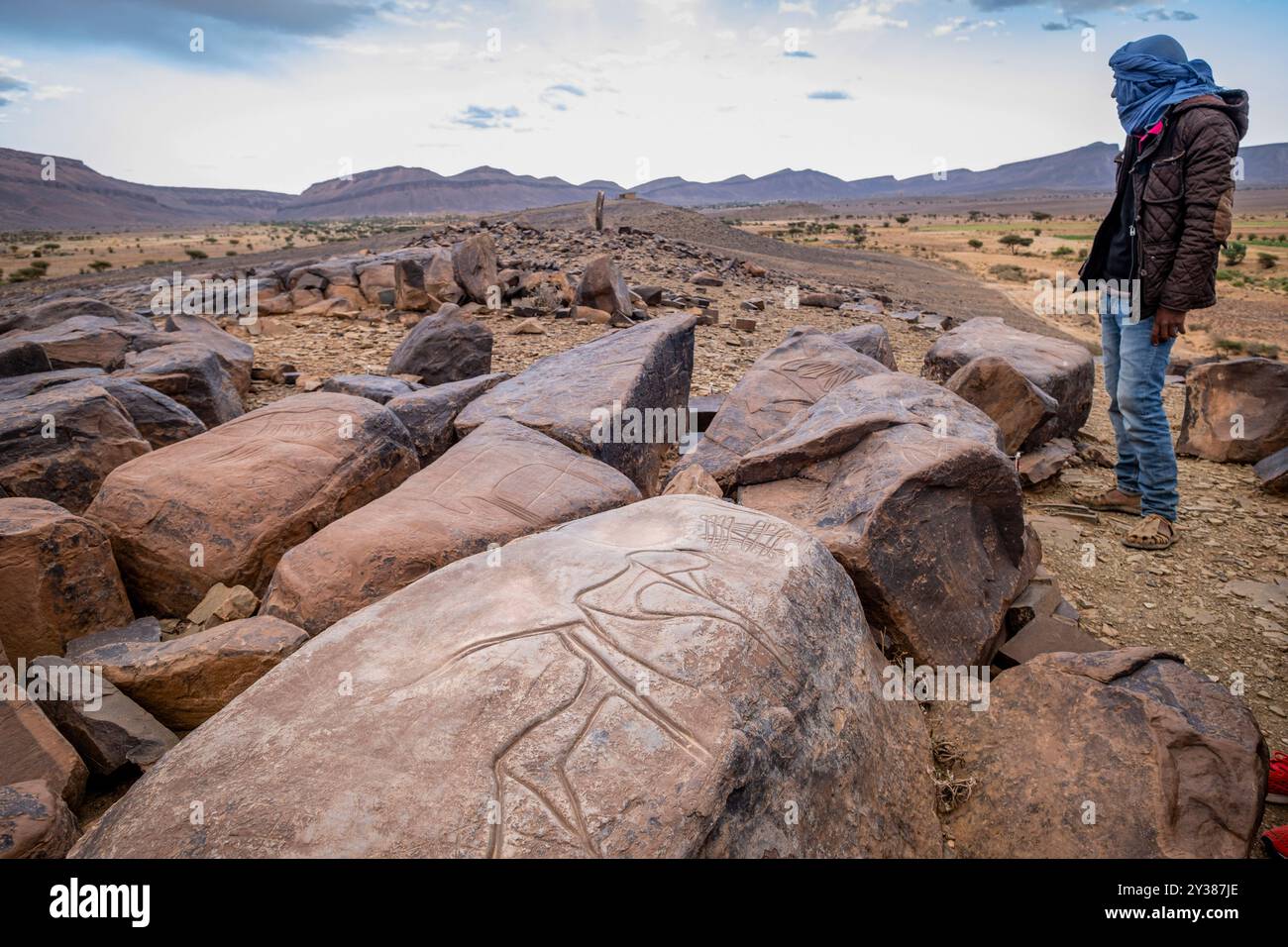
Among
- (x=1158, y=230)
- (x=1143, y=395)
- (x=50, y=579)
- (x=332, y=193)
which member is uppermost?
(x=332, y=193)

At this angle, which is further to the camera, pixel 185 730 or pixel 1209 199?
pixel 1209 199

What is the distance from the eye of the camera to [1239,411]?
5.53m

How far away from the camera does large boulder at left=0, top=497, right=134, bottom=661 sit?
9.94 ft

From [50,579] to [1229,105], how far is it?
5.82 meters

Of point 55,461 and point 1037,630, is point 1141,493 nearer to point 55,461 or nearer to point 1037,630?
point 1037,630

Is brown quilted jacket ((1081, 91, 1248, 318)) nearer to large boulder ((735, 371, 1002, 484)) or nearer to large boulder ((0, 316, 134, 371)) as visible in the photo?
large boulder ((735, 371, 1002, 484))

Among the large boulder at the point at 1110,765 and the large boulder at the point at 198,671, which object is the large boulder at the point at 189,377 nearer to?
the large boulder at the point at 198,671

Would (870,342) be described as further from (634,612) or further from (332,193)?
(332,193)

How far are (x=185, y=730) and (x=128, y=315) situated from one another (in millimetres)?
6318

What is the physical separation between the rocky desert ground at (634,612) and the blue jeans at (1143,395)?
0.33m

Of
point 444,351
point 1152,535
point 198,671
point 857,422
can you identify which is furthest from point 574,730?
point 444,351

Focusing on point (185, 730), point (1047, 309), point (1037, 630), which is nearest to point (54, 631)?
point (185, 730)

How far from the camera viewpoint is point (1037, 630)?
3.37 metres

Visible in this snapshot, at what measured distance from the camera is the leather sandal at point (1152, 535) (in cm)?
431
